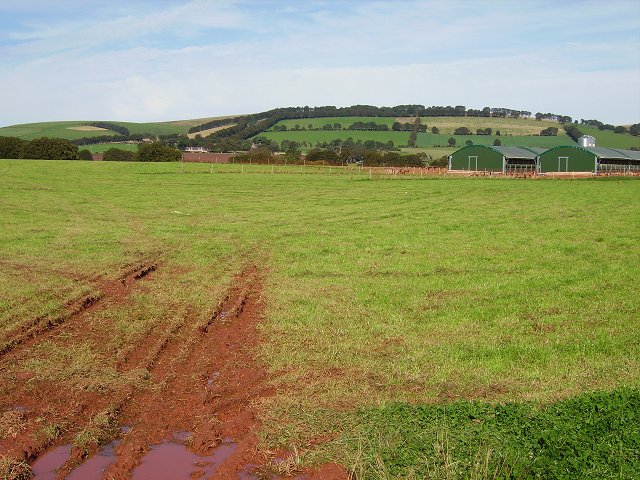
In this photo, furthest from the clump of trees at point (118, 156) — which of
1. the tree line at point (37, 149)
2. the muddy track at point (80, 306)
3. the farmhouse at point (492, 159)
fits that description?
the muddy track at point (80, 306)

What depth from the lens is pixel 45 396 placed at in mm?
8812

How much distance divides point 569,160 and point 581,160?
59.9 inches

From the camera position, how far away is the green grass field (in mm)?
6988

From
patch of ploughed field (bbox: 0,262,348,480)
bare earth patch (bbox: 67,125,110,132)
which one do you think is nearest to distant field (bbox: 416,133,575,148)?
bare earth patch (bbox: 67,125,110,132)

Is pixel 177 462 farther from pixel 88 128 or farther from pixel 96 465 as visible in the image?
pixel 88 128

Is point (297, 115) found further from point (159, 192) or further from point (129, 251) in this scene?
point (129, 251)

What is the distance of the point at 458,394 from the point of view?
871cm

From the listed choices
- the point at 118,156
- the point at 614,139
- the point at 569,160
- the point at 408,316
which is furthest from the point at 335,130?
the point at 408,316

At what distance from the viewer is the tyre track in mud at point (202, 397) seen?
24.3 feet

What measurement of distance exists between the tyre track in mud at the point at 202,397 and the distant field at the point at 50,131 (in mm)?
141155

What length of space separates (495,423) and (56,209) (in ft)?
94.5

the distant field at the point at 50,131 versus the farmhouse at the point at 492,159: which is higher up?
the distant field at the point at 50,131

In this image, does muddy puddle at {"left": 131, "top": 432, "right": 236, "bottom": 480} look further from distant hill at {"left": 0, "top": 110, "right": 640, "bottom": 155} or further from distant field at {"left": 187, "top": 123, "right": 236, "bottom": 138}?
distant field at {"left": 187, "top": 123, "right": 236, "bottom": 138}

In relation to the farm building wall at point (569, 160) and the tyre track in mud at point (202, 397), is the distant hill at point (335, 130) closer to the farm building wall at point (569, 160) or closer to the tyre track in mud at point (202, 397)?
the farm building wall at point (569, 160)
